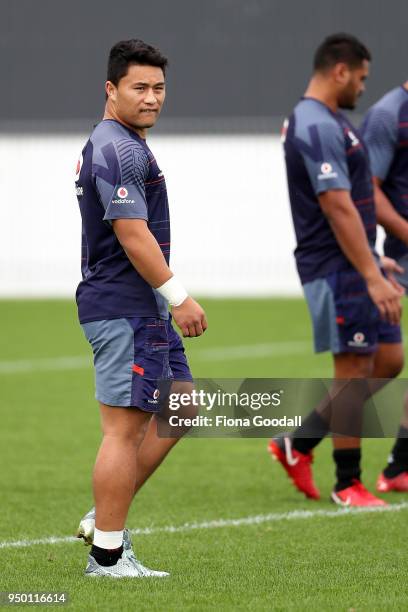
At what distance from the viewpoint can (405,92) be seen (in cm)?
833

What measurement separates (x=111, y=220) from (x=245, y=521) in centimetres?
243

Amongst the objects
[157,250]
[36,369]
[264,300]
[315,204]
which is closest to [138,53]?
[157,250]

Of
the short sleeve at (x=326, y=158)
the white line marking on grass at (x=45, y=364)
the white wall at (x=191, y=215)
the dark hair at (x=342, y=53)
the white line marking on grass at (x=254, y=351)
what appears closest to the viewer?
the short sleeve at (x=326, y=158)

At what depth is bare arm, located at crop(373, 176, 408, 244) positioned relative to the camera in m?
8.06

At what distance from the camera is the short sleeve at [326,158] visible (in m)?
7.46

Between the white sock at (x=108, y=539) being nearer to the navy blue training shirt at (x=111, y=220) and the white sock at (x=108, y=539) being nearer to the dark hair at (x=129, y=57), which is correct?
the navy blue training shirt at (x=111, y=220)

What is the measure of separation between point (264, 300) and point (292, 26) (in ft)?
21.9

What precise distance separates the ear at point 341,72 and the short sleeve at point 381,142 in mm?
602

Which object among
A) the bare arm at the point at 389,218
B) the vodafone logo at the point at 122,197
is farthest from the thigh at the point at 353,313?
the vodafone logo at the point at 122,197

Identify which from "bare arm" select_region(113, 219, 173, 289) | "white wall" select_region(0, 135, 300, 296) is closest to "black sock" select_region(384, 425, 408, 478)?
"bare arm" select_region(113, 219, 173, 289)

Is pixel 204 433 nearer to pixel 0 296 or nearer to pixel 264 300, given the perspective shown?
pixel 264 300

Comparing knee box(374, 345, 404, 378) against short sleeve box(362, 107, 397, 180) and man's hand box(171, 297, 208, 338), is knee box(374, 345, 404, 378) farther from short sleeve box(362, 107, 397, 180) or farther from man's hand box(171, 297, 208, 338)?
man's hand box(171, 297, 208, 338)

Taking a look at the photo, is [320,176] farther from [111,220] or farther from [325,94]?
[111,220]

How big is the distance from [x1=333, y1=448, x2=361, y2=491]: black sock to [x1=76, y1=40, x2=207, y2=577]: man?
91.4 inches
